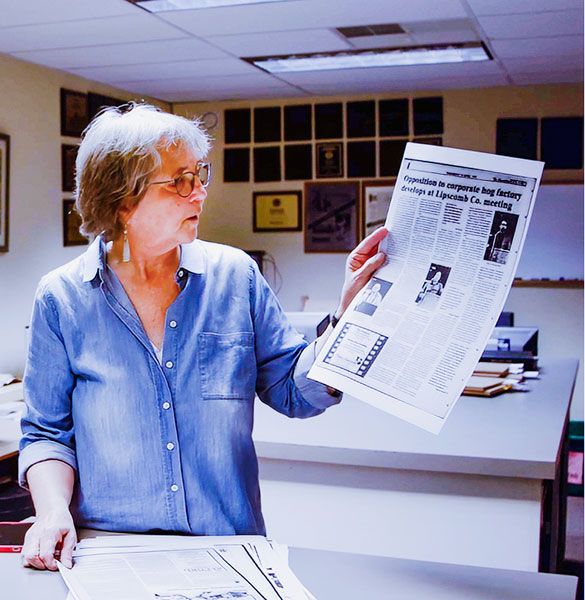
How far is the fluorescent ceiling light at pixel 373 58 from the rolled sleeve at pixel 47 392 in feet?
12.1

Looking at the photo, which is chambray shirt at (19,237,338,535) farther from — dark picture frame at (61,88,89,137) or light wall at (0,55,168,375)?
dark picture frame at (61,88,89,137)

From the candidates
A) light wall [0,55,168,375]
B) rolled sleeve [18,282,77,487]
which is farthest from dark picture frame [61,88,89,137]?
A: rolled sleeve [18,282,77,487]

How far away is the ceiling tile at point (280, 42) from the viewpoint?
13.8 feet

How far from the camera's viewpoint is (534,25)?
13.2ft

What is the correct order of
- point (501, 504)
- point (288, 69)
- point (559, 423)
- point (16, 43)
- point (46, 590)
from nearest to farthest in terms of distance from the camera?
point (46, 590), point (501, 504), point (559, 423), point (16, 43), point (288, 69)

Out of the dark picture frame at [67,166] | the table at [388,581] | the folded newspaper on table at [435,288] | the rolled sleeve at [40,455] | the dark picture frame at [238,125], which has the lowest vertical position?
the table at [388,581]

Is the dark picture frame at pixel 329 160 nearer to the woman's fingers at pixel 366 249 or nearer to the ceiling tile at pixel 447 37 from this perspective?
the ceiling tile at pixel 447 37

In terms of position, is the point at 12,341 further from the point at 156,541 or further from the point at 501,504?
the point at 156,541

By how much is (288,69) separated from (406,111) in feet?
4.18

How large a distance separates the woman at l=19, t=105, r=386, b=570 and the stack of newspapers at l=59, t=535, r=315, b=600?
0.09 metres

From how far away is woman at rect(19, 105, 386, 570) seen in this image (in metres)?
1.33

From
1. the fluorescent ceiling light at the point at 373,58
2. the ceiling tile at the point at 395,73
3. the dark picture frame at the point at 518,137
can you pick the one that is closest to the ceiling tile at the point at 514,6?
the fluorescent ceiling light at the point at 373,58

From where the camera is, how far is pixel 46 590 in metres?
1.13

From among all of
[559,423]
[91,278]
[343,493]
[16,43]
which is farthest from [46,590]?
[16,43]
